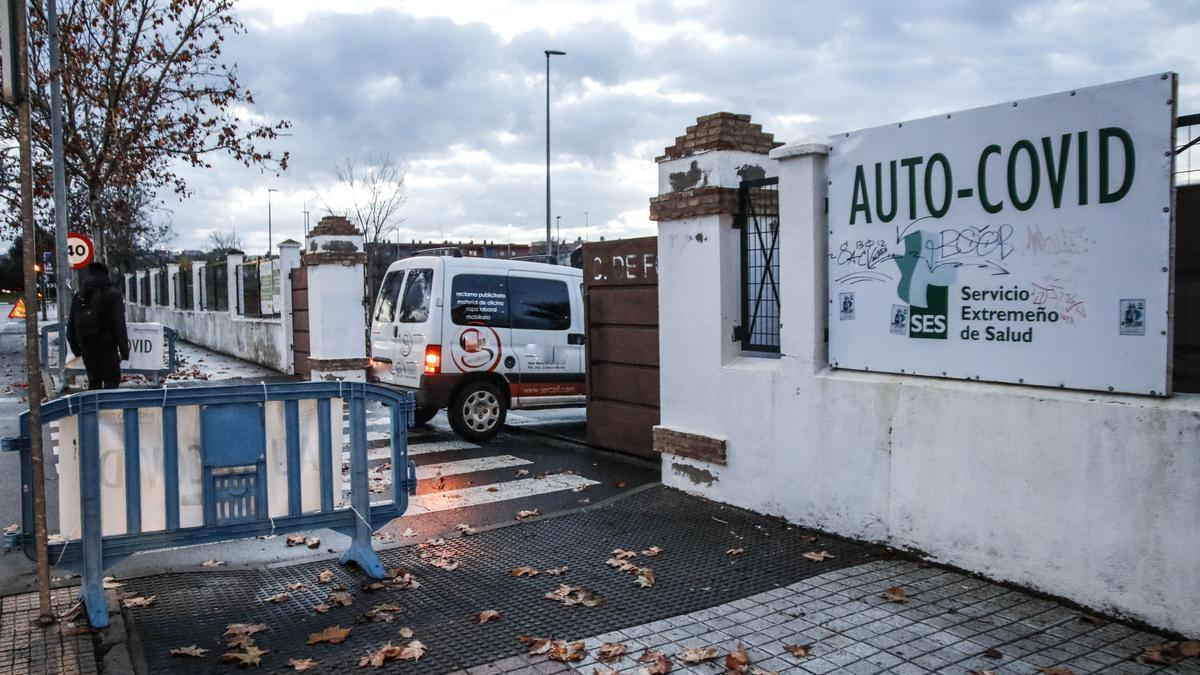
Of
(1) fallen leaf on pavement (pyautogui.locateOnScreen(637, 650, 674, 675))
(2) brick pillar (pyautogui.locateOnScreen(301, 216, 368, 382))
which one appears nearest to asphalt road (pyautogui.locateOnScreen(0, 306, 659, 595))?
(1) fallen leaf on pavement (pyautogui.locateOnScreen(637, 650, 674, 675))

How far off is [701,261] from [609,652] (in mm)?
3890

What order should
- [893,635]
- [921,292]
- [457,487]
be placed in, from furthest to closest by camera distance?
[457,487] → [921,292] → [893,635]

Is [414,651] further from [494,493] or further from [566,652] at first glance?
[494,493]

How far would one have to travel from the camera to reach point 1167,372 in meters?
4.47

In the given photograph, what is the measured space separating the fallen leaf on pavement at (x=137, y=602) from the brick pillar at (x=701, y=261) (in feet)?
13.5

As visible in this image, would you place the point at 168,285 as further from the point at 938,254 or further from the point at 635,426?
the point at 938,254

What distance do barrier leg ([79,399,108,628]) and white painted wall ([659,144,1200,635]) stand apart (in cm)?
440

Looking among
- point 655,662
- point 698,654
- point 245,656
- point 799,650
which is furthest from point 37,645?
point 799,650

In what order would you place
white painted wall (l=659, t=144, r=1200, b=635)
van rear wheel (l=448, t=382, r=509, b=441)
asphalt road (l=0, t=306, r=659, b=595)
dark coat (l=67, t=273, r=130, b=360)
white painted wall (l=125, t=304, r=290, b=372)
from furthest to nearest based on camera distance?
white painted wall (l=125, t=304, r=290, b=372)
dark coat (l=67, t=273, r=130, b=360)
van rear wheel (l=448, t=382, r=509, b=441)
asphalt road (l=0, t=306, r=659, b=595)
white painted wall (l=659, t=144, r=1200, b=635)

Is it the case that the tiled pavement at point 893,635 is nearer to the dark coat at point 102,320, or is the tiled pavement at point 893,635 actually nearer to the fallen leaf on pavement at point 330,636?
the fallen leaf on pavement at point 330,636

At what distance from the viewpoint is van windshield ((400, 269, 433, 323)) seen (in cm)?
1040

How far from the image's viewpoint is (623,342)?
916 centimetres

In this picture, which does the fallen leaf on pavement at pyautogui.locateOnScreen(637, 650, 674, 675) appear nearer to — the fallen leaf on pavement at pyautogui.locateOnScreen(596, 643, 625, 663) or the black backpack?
the fallen leaf on pavement at pyautogui.locateOnScreen(596, 643, 625, 663)

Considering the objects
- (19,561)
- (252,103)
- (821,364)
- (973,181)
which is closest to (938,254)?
(973,181)
